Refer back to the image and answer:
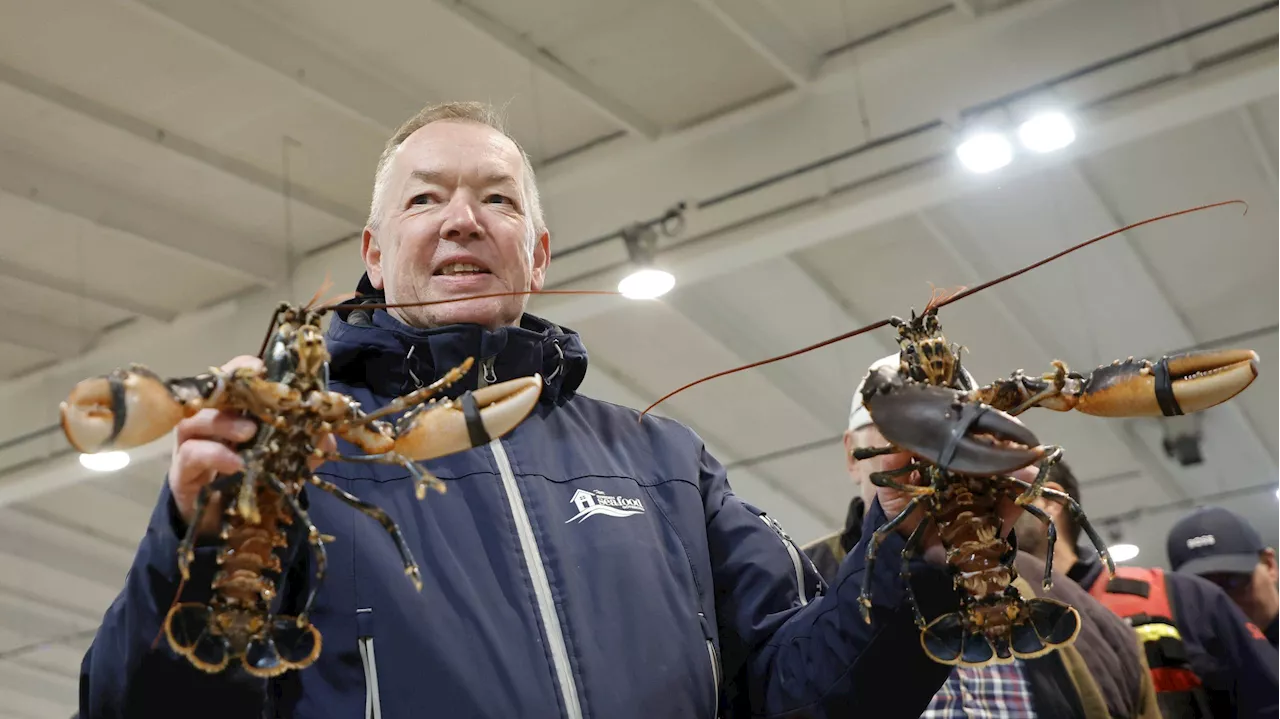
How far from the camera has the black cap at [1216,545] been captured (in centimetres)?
441

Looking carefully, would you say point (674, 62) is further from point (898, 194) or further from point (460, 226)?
point (460, 226)

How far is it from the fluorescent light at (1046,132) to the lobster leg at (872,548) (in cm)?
361

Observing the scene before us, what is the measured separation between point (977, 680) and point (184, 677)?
1.93 m

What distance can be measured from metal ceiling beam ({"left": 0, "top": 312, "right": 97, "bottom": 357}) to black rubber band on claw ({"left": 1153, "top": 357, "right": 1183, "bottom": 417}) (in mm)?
7536

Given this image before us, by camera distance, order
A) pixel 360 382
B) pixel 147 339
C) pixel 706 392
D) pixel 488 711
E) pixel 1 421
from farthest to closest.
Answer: pixel 706 392, pixel 1 421, pixel 147 339, pixel 360 382, pixel 488 711

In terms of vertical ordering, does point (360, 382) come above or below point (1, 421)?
below

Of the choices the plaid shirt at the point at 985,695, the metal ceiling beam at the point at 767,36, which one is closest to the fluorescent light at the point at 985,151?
the metal ceiling beam at the point at 767,36

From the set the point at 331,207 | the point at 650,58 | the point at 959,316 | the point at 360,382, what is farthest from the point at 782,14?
the point at 360,382

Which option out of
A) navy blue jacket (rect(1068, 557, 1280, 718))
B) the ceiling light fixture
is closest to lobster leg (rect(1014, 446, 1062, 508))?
navy blue jacket (rect(1068, 557, 1280, 718))

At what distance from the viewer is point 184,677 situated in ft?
5.29

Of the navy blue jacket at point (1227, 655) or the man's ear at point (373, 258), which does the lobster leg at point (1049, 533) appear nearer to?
the man's ear at point (373, 258)

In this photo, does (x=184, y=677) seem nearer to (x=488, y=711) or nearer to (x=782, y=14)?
(x=488, y=711)

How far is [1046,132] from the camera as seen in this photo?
17.0ft

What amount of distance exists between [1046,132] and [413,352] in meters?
3.79
